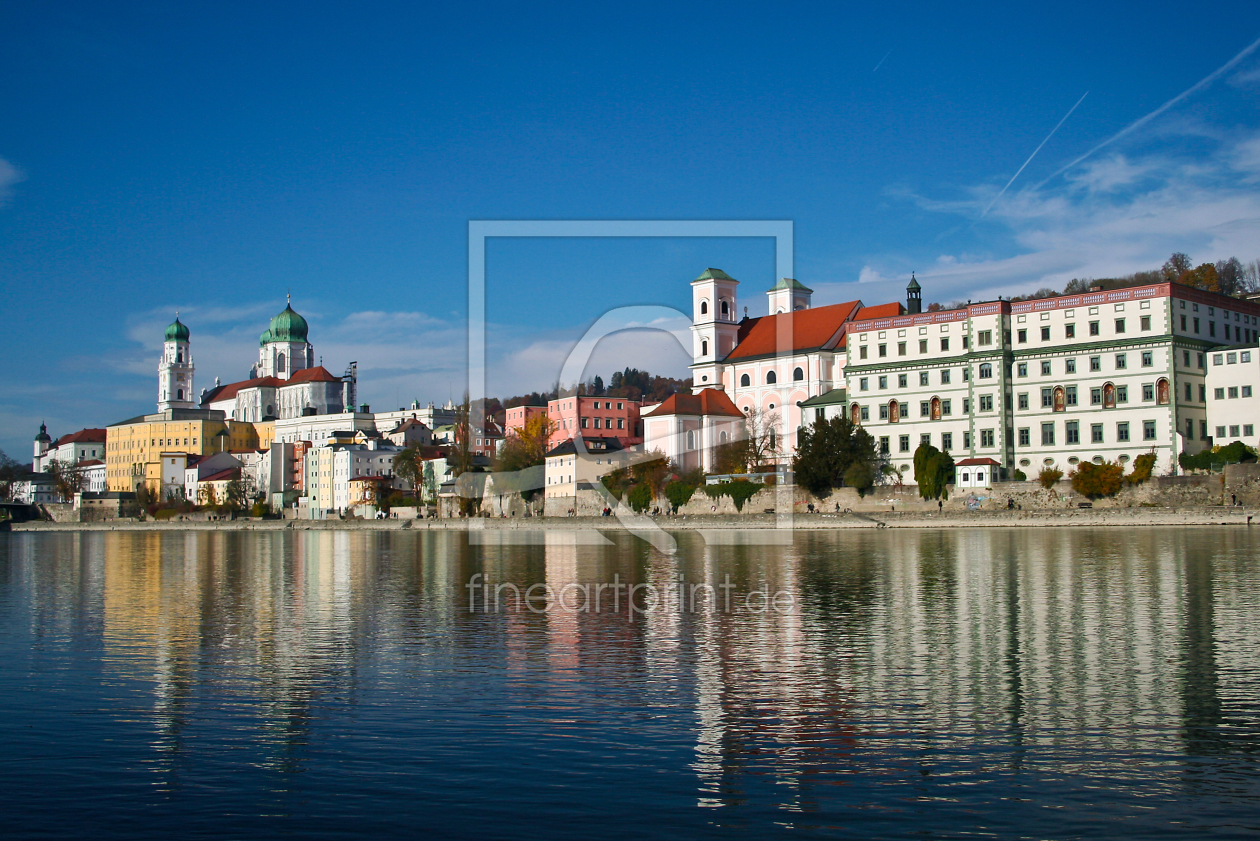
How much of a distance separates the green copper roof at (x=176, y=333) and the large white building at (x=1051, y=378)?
131 meters

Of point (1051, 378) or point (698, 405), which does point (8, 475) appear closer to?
point (698, 405)

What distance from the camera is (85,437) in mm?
172875

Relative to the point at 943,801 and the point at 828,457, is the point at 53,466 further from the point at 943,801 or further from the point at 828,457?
the point at 943,801

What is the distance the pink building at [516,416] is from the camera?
4021 inches

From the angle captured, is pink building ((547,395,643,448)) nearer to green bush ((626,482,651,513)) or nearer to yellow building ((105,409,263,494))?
green bush ((626,482,651,513))

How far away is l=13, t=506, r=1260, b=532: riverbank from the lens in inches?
1858

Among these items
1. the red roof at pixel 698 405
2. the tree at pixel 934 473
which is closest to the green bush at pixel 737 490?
the tree at pixel 934 473

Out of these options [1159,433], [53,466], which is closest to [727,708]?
[1159,433]

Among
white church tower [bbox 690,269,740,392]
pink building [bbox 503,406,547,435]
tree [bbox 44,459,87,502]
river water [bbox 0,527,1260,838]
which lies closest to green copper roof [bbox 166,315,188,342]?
tree [bbox 44,459,87,502]

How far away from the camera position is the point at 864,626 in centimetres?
1773

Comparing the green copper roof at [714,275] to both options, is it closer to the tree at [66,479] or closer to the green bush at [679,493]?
the green bush at [679,493]

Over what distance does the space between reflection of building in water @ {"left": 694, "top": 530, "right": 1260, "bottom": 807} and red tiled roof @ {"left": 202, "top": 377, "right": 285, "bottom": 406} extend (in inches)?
5902

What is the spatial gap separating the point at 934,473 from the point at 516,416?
182 ft

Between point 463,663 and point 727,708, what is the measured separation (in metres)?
4.39
